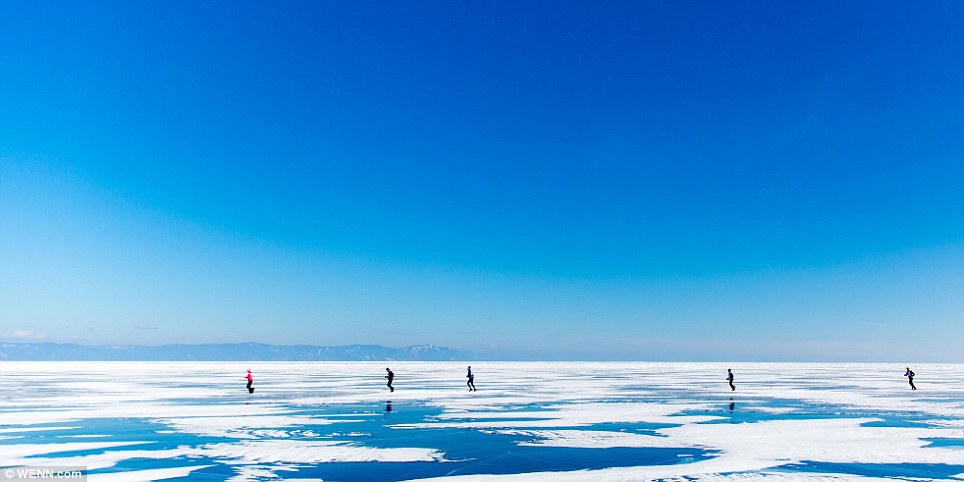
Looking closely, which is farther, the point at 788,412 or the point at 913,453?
the point at 788,412

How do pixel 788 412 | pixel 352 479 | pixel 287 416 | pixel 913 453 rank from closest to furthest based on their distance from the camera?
pixel 352 479 < pixel 913 453 < pixel 287 416 < pixel 788 412

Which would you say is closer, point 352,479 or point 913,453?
point 352,479

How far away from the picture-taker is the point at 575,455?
42.4 feet

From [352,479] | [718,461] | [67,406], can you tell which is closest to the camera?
[352,479]

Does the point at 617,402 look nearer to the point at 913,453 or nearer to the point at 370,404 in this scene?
the point at 370,404

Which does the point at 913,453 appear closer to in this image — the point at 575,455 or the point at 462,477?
the point at 575,455

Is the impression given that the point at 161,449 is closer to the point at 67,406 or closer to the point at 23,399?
the point at 67,406

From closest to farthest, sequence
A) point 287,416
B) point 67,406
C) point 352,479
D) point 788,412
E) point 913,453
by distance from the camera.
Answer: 1. point 352,479
2. point 913,453
3. point 287,416
4. point 788,412
5. point 67,406

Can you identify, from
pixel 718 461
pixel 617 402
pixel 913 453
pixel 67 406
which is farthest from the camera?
pixel 617 402

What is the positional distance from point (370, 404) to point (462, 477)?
47.9 ft

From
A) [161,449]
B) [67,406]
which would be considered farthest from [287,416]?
[67,406]

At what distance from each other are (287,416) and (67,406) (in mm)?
9461

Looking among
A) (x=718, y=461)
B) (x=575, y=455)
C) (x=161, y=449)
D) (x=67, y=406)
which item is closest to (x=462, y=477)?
(x=575, y=455)

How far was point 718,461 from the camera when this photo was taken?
12.3 metres
